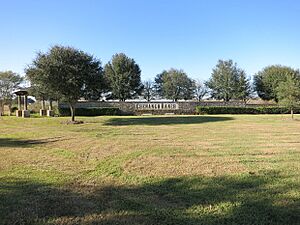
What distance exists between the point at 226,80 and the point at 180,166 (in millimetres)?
48005

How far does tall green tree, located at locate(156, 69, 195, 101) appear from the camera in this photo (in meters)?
54.6

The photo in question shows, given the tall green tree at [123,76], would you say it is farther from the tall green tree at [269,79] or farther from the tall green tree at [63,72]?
the tall green tree at [63,72]

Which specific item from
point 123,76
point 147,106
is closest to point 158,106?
point 147,106

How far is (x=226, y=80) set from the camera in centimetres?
5262

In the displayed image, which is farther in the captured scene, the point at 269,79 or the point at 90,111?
the point at 269,79

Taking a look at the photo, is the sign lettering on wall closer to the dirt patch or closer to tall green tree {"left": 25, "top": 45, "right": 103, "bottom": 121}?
tall green tree {"left": 25, "top": 45, "right": 103, "bottom": 121}

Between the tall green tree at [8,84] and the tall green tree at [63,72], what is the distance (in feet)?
85.0

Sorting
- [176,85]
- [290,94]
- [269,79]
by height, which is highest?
[269,79]

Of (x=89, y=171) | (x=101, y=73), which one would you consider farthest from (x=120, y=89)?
(x=89, y=171)

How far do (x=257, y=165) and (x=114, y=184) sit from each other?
3.11 m

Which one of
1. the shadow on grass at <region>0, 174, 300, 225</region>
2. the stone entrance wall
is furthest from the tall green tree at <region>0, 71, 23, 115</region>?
the shadow on grass at <region>0, 174, 300, 225</region>

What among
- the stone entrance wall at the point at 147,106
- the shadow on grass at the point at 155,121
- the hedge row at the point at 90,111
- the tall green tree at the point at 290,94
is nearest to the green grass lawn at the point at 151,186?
the shadow on grass at the point at 155,121

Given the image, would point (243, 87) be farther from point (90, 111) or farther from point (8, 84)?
point (8, 84)

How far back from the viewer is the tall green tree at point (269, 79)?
171 ft
